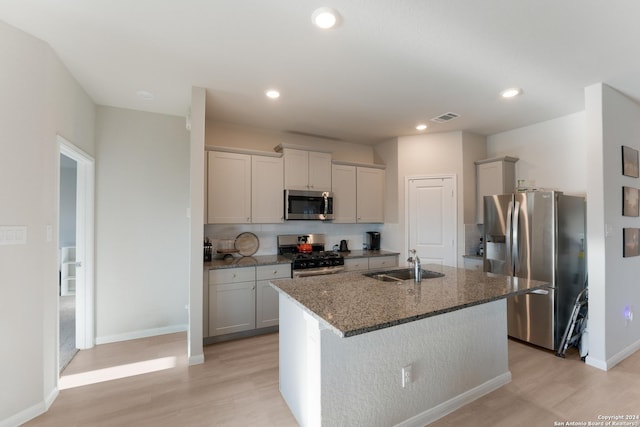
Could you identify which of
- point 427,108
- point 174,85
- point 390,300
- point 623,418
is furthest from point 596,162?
point 174,85

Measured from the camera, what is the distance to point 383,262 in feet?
14.4

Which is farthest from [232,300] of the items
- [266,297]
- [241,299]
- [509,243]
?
[509,243]

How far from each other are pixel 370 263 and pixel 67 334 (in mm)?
3913

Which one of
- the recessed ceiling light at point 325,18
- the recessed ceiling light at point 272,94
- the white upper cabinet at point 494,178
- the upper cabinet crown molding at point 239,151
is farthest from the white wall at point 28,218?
the white upper cabinet at point 494,178

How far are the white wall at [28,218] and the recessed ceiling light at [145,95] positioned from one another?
0.69 meters

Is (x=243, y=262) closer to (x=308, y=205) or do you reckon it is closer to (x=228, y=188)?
(x=228, y=188)

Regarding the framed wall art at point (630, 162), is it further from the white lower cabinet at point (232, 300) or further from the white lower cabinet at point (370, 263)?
the white lower cabinet at point (232, 300)

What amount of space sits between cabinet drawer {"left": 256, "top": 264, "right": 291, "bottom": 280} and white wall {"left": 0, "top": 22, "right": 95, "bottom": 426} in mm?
1820

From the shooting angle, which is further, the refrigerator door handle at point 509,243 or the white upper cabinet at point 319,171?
the white upper cabinet at point 319,171

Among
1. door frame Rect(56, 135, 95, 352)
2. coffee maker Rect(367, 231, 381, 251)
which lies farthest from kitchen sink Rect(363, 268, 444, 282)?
door frame Rect(56, 135, 95, 352)

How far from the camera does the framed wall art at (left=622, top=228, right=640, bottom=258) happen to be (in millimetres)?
2938

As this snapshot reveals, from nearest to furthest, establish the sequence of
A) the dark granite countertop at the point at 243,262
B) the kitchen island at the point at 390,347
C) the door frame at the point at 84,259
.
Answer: the kitchen island at the point at 390,347 < the door frame at the point at 84,259 < the dark granite countertop at the point at 243,262

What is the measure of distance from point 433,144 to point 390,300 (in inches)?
127

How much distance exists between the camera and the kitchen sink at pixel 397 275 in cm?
255
